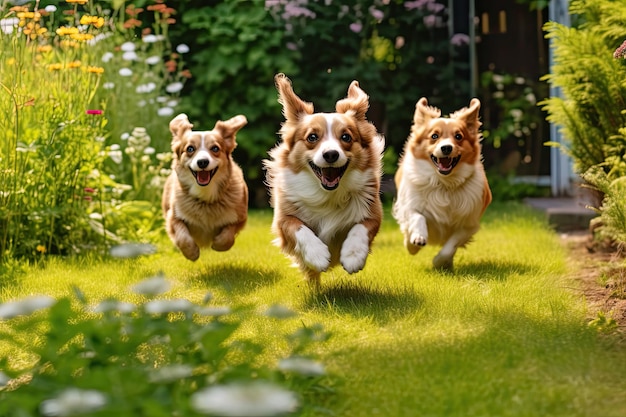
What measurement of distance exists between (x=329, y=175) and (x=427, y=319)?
99 centimetres

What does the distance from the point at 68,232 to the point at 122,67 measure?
2.17 meters

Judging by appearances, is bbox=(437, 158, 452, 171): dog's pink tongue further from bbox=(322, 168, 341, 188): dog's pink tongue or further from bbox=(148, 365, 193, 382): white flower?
bbox=(148, 365, 193, 382): white flower

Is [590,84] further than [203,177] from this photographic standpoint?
Yes

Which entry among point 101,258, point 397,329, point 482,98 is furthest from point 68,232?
point 482,98

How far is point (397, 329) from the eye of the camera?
12.5 ft

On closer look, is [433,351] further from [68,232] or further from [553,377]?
[68,232]

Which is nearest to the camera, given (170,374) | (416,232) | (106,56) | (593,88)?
(170,374)

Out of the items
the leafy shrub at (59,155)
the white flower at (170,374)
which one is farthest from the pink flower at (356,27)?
the white flower at (170,374)

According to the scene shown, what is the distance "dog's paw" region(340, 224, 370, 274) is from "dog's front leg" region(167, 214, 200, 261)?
4.36ft

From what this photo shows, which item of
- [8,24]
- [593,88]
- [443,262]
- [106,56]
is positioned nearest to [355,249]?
[443,262]

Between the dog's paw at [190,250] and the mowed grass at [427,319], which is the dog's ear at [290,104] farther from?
the dog's paw at [190,250]

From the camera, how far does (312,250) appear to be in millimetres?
4383

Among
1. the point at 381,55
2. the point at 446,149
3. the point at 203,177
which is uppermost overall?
the point at 381,55

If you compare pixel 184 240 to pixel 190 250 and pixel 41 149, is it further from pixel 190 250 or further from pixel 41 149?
pixel 41 149
